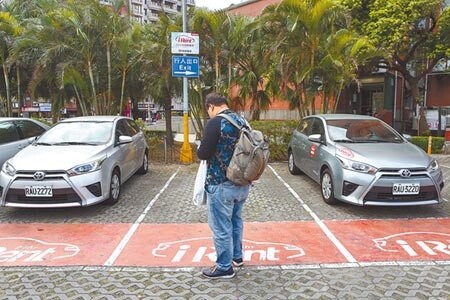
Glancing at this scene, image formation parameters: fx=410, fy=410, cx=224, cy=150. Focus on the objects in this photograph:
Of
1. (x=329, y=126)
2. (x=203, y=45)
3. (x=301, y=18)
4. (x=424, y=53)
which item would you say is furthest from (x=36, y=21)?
(x=424, y=53)

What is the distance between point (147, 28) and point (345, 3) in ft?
21.8

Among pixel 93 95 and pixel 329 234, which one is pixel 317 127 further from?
pixel 93 95

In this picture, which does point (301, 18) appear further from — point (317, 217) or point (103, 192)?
point (103, 192)

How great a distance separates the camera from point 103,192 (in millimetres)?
6105

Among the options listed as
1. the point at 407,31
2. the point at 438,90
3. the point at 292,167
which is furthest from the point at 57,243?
the point at 438,90

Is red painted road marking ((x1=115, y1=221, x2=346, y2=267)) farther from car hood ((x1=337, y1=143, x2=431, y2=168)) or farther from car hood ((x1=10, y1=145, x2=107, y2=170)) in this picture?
car hood ((x1=10, y1=145, x2=107, y2=170))

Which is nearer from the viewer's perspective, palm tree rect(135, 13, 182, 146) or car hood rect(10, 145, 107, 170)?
car hood rect(10, 145, 107, 170)

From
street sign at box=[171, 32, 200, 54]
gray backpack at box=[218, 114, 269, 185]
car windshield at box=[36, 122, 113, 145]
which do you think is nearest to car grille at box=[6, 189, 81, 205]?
car windshield at box=[36, 122, 113, 145]

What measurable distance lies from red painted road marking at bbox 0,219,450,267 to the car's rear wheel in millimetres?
755

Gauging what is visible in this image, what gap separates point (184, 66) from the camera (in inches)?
405

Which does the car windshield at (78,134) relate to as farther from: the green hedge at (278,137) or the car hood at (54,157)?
the green hedge at (278,137)

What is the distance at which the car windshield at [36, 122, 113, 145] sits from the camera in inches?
271

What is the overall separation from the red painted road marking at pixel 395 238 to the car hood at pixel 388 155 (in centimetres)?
80

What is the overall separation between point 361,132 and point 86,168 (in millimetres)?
4532
